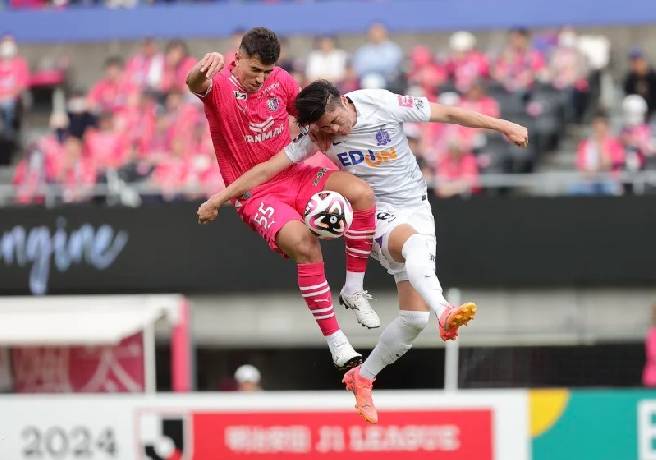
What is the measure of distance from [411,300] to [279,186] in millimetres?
1092

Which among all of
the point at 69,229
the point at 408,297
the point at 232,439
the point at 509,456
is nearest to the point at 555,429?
the point at 509,456

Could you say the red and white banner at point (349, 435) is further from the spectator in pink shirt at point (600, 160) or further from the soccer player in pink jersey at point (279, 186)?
the soccer player in pink jersey at point (279, 186)

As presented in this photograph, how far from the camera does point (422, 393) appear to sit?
12.6 metres

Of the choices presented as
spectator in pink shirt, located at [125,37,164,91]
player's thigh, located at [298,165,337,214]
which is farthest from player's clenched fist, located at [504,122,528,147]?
spectator in pink shirt, located at [125,37,164,91]

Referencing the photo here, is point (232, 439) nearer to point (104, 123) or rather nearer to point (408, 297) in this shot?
point (408, 297)

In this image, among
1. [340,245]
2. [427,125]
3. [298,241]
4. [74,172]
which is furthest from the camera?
[74,172]

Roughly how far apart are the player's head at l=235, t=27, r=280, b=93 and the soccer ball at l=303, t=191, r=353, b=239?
781 mm

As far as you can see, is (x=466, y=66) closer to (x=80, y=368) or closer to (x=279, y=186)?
(x=80, y=368)

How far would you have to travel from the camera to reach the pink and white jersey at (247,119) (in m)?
8.62

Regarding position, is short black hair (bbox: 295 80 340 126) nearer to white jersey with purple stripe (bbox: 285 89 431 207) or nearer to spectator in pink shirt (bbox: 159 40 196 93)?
white jersey with purple stripe (bbox: 285 89 431 207)

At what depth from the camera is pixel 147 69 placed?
1744 cm

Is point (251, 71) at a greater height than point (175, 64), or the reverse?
point (175, 64)

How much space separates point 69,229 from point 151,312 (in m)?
1.56

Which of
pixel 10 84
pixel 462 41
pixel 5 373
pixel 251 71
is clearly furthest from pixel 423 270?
pixel 10 84
